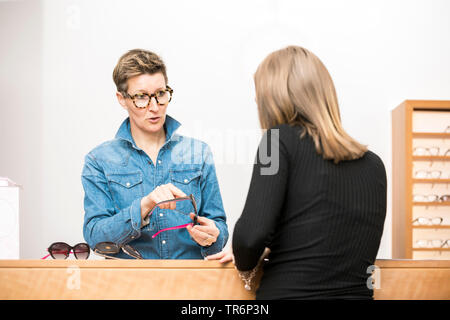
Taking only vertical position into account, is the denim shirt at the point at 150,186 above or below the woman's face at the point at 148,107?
below

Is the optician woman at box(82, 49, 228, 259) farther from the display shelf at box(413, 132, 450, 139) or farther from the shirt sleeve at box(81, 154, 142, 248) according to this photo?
the display shelf at box(413, 132, 450, 139)

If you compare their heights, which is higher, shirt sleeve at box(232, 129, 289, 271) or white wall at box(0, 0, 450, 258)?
white wall at box(0, 0, 450, 258)

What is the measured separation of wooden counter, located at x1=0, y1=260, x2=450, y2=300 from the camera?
1.19 m

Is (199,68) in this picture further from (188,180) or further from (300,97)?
(300,97)

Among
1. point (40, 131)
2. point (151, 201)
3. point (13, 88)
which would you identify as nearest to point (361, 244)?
point (151, 201)

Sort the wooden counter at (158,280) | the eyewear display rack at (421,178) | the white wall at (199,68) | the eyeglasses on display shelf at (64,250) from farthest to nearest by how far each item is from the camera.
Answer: the eyewear display rack at (421,178) → the white wall at (199,68) → the eyeglasses on display shelf at (64,250) → the wooden counter at (158,280)

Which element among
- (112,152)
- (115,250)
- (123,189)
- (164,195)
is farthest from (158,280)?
(112,152)

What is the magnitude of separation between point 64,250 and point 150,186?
15.4 inches

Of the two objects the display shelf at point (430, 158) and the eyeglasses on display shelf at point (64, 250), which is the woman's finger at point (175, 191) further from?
the display shelf at point (430, 158)

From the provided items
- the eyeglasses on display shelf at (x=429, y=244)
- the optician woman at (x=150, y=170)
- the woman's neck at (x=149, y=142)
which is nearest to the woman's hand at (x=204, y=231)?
the optician woman at (x=150, y=170)

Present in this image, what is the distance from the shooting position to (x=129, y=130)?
1.76 m

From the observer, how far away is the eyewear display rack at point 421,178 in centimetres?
322

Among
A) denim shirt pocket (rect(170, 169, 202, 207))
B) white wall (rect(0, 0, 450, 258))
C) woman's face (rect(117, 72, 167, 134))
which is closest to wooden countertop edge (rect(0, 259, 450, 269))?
denim shirt pocket (rect(170, 169, 202, 207))
